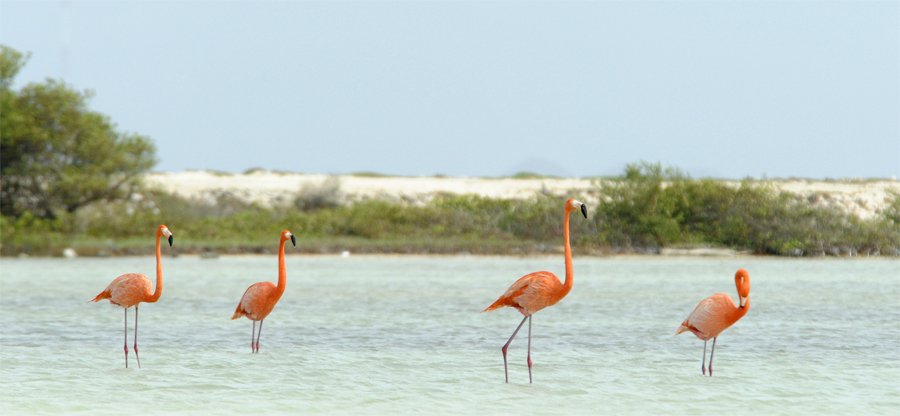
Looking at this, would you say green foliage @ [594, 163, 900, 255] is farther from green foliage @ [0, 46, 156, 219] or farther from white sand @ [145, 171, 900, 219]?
green foliage @ [0, 46, 156, 219]

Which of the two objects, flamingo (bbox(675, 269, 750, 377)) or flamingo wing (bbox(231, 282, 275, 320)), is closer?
flamingo (bbox(675, 269, 750, 377))

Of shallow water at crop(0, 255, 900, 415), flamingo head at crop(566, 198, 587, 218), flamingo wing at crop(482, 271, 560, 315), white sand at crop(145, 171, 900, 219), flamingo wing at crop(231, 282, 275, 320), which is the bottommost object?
shallow water at crop(0, 255, 900, 415)

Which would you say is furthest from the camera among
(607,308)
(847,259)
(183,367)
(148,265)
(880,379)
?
(847,259)

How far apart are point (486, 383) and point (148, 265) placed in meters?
14.6

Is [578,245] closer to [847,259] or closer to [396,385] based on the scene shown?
[847,259]

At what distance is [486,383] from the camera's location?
7844 millimetres

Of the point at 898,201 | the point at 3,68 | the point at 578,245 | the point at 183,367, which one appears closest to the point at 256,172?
the point at 3,68

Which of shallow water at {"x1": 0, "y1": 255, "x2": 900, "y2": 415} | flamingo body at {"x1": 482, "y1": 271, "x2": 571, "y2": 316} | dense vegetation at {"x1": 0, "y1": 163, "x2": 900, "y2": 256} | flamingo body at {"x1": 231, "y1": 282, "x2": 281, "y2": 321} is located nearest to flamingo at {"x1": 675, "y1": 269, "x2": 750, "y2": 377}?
shallow water at {"x1": 0, "y1": 255, "x2": 900, "y2": 415}

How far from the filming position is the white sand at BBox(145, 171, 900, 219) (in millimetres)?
31266

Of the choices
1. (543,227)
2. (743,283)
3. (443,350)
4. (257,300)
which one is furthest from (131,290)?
(543,227)

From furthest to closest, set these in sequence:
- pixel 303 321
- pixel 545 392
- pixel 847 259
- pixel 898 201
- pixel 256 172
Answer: pixel 256 172
pixel 898 201
pixel 847 259
pixel 303 321
pixel 545 392

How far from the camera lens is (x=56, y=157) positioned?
25188mm

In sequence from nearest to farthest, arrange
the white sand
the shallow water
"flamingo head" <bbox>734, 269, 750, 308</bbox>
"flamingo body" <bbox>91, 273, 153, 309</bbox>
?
1. the shallow water
2. "flamingo head" <bbox>734, 269, 750, 308</bbox>
3. "flamingo body" <bbox>91, 273, 153, 309</bbox>
4. the white sand

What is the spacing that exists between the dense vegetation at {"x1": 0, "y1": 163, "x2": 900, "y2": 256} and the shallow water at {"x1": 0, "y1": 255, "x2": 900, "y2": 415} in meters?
5.32
